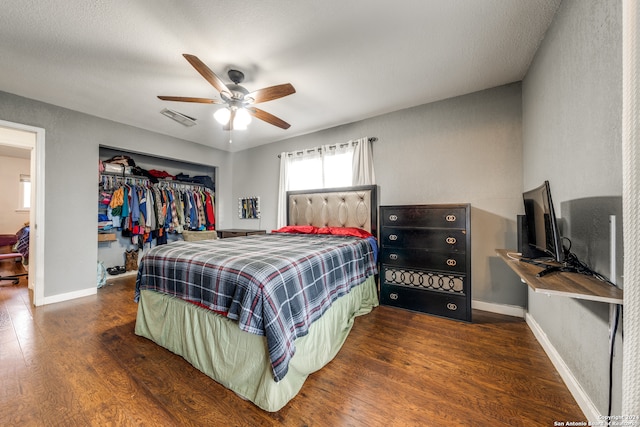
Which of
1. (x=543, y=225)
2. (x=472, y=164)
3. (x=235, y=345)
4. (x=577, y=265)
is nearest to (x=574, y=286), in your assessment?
(x=577, y=265)

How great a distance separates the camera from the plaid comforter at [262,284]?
130cm

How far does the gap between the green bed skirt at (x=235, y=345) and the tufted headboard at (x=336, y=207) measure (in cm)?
135

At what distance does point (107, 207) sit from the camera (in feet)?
12.7

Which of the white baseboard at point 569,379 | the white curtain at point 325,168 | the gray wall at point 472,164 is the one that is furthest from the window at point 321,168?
the white baseboard at point 569,379

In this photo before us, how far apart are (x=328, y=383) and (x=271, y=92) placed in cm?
234

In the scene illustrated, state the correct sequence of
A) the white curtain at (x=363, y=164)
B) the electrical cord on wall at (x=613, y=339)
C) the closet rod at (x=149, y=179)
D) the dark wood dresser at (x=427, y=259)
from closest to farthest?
the electrical cord on wall at (x=613, y=339) → the dark wood dresser at (x=427, y=259) → the white curtain at (x=363, y=164) → the closet rod at (x=149, y=179)

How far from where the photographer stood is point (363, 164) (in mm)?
3375

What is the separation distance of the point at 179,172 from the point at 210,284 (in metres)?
4.46

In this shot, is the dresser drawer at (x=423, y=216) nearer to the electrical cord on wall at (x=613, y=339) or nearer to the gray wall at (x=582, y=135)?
the gray wall at (x=582, y=135)

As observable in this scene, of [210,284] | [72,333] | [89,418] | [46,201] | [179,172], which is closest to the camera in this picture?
[89,418]

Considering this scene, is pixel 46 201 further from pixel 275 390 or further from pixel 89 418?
pixel 275 390

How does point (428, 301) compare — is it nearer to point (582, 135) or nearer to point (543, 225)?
point (543, 225)

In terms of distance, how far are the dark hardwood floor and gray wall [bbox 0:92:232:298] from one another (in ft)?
3.27

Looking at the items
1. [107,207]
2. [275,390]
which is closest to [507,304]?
[275,390]
